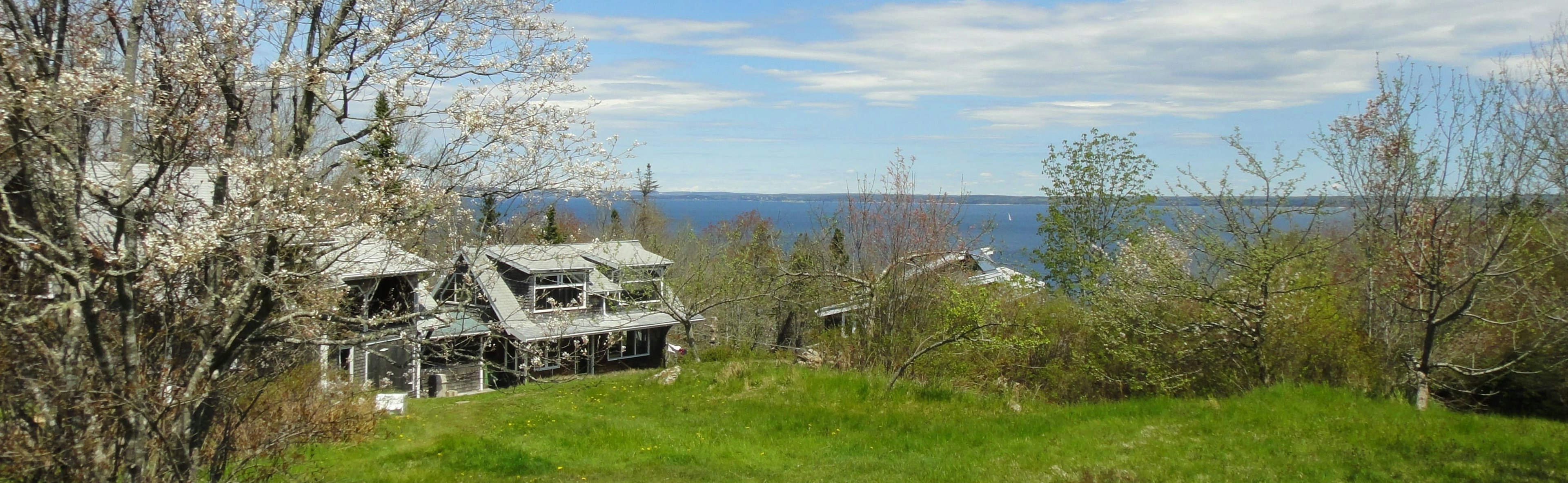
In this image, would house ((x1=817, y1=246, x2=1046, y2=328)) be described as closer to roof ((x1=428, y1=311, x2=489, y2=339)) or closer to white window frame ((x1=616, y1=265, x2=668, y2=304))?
white window frame ((x1=616, y1=265, x2=668, y2=304))

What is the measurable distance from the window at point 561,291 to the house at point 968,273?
523 cm

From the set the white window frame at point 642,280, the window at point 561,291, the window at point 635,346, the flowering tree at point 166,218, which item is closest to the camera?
the flowering tree at point 166,218

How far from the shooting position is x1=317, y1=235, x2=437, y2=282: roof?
5.30 metres

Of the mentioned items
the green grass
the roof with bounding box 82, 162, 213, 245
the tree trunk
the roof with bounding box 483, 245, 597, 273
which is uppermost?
the roof with bounding box 82, 162, 213, 245

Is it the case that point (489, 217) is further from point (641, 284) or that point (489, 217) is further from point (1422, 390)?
point (641, 284)

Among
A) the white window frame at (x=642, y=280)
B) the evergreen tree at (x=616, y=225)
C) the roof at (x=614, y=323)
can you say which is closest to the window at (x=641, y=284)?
the white window frame at (x=642, y=280)

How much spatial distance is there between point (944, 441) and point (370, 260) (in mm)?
7006

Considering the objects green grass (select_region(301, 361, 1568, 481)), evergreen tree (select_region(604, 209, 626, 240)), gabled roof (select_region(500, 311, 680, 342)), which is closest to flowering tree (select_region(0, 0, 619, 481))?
green grass (select_region(301, 361, 1568, 481))

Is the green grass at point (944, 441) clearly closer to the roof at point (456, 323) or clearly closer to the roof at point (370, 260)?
the roof at point (456, 323)

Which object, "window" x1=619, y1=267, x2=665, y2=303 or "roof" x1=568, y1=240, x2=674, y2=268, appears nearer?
"roof" x1=568, y1=240, x2=674, y2=268

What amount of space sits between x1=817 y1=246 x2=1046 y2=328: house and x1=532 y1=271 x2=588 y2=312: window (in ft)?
17.2

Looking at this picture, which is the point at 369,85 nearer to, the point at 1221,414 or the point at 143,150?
the point at 143,150

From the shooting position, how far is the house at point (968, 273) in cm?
1623

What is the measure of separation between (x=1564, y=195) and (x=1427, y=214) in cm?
137
